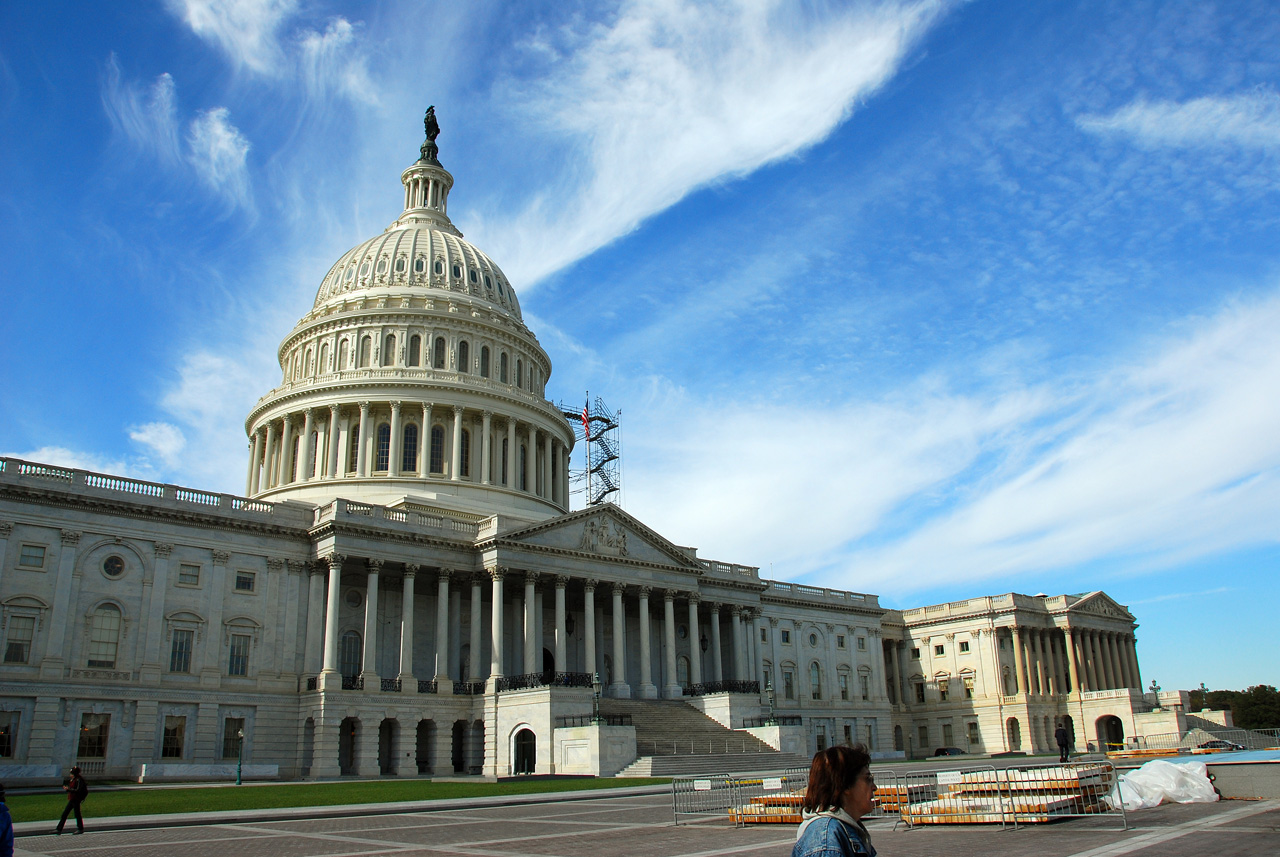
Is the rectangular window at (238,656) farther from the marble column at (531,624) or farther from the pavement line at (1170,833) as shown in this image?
the pavement line at (1170,833)

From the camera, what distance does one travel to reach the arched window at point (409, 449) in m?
71.1

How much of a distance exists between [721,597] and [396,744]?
85.6ft

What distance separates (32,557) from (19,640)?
3.89m

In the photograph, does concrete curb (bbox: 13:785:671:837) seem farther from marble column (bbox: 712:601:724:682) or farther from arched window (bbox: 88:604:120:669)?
marble column (bbox: 712:601:724:682)

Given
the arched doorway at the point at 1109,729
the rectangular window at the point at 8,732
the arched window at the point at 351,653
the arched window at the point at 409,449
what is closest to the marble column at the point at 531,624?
the arched window at the point at 351,653

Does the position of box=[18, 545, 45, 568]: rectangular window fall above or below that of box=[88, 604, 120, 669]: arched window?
above

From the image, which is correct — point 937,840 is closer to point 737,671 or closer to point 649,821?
point 649,821

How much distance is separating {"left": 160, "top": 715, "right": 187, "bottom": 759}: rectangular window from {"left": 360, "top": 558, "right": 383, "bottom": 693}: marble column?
29.4ft

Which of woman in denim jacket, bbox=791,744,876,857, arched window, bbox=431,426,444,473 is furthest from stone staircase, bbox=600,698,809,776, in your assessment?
woman in denim jacket, bbox=791,744,876,857

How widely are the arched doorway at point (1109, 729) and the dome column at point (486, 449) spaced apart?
58884 mm

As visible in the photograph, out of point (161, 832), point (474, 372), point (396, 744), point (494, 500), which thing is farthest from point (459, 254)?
point (161, 832)

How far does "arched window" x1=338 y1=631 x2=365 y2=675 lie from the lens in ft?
184

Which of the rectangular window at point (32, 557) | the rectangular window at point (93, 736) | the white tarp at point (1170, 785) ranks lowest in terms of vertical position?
the white tarp at point (1170, 785)

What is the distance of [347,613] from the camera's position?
186 ft
